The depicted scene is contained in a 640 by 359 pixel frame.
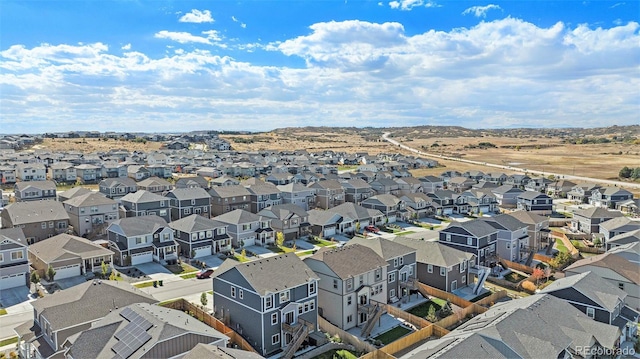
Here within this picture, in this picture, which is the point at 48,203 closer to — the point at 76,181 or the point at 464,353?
the point at 76,181

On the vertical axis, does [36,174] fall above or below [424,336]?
above

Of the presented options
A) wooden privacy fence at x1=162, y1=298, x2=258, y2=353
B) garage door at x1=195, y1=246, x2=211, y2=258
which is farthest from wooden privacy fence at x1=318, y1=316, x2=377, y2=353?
garage door at x1=195, y1=246, x2=211, y2=258

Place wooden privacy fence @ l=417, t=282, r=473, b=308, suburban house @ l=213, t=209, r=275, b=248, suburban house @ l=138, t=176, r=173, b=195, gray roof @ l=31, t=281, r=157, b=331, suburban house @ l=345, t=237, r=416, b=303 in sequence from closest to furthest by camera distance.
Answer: gray roof @ l=31, t=281, r=157, b=331 → wooden privacy fence @ l=417, t=282, r=473, b=308 → suburban house @ l=345, t=237, r=416, b=303 → suburban house @ l=213, t=209, r=275, b=248 → suburban house @ l=138, t=176, r=173, b=195

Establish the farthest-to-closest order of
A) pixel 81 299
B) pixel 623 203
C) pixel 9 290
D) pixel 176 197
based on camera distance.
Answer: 1. pixel 623 203
2. pixel 176 197
3. pixel 9 290
4. pixel 81 299

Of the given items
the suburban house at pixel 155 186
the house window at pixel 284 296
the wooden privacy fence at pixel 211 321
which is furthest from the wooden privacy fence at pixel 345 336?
the suburban house at pixel 155 186

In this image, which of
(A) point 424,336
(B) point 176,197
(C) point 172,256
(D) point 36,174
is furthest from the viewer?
(D) point 36,174

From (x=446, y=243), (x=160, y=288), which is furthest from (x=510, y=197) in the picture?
(x=160, y=288)

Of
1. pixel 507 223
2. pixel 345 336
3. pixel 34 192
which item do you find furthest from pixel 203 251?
pixel 34 192

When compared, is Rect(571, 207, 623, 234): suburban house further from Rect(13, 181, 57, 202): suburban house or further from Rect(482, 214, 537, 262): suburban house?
Rect(13, 181, 57, 202): suburban house
